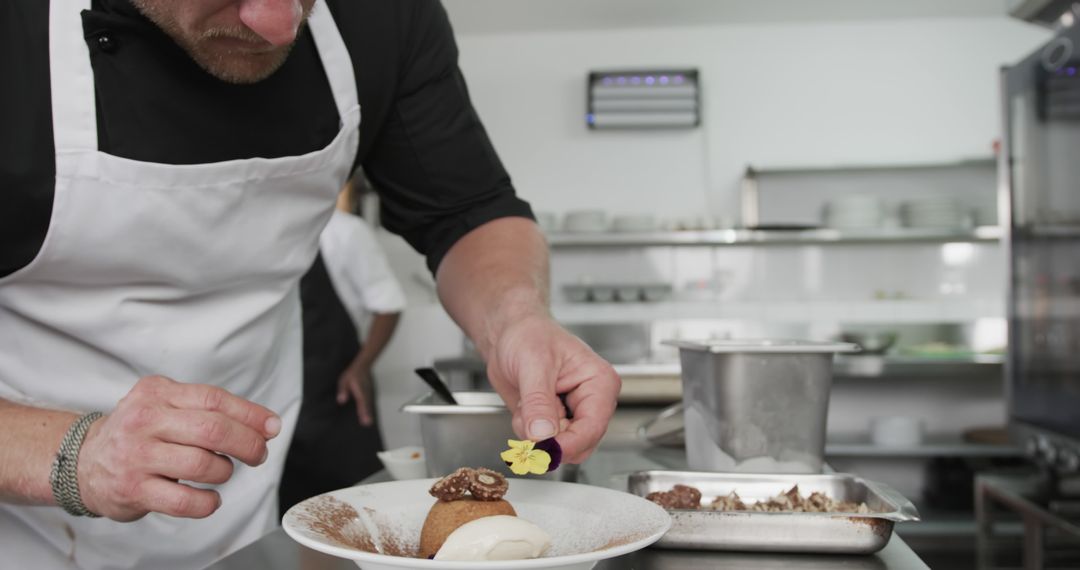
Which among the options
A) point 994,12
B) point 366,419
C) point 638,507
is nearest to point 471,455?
point 638,507

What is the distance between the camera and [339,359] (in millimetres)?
3207

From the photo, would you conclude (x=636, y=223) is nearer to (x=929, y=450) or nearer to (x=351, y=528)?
(x=929, y=450)

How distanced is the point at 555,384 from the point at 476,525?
10.7 inches

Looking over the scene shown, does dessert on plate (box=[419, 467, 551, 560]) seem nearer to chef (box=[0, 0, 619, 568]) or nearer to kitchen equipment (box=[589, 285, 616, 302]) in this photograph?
chef (box=[0, 0, 619, 568])

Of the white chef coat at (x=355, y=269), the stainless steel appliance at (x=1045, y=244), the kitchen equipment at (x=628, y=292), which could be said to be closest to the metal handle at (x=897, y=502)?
the stainless steel appliance at (x=1045, y=244)

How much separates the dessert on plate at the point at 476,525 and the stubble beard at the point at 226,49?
52cm

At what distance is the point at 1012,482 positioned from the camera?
241 cm

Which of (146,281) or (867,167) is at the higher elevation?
(867,167)

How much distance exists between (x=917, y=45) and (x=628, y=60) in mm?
1711

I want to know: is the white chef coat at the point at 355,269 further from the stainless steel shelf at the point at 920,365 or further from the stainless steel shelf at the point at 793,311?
the stainless steel shelf at the point at 920,365

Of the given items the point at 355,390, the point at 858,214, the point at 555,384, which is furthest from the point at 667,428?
the point at 858,214

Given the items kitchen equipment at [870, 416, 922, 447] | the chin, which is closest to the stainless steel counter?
the chin

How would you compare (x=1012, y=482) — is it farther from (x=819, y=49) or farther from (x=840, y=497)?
(x=819, y=49)

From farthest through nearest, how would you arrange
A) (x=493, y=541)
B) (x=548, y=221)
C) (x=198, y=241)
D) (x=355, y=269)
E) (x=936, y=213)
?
(x=548, y=221) < (x=936, y=213) < (x=355, y=269) < (x=198, y=241) < (x=493, y=541)
